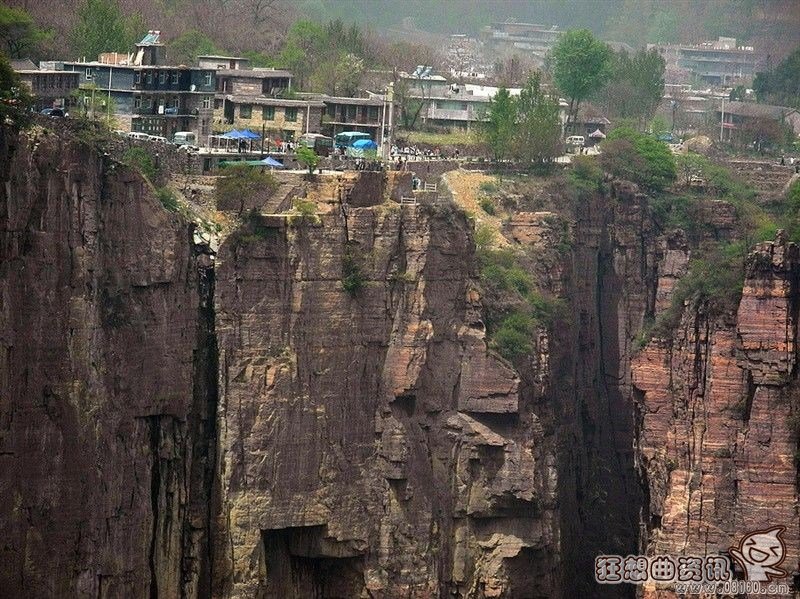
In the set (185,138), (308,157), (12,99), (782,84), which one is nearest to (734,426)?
(308,157)

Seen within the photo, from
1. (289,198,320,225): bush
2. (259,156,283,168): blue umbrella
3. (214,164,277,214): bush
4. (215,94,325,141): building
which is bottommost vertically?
(289,198,320,225): bush

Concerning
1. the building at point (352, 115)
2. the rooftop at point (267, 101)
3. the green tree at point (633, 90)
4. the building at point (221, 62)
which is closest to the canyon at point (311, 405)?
the rooftop at point (267, 101)

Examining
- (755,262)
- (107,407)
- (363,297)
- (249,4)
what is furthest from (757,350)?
(249,4)

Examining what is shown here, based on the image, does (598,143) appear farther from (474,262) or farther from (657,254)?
(474,262)

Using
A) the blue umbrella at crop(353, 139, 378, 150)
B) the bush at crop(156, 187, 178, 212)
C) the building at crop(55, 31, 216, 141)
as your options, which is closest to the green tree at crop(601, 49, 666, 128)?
the blue umbrella at crop(353, 139, 378, 150)

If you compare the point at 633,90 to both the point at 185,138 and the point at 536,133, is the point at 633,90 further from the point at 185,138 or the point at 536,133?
the point at 185,138

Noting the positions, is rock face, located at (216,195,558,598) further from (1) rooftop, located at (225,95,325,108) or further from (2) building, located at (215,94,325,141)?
(1) rooftop, located at (225,95,325,108)
